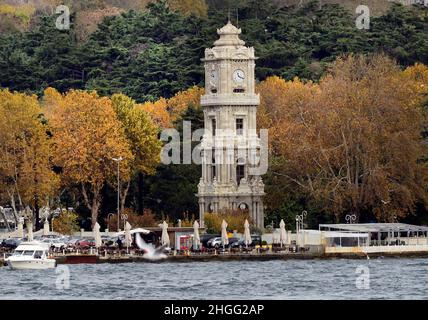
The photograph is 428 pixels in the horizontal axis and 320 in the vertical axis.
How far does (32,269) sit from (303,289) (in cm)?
2132

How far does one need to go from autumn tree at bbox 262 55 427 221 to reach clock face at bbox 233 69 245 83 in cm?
449

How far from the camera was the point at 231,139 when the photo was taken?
4786 inches

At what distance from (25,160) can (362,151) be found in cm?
2041

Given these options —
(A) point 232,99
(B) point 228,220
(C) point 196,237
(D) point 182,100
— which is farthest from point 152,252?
(D) point 182,100

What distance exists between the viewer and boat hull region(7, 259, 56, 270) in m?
102

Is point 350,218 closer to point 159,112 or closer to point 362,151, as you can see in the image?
point 362,151

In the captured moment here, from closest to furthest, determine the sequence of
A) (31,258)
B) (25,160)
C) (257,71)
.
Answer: (31,258)
(25,160)
(257,71)

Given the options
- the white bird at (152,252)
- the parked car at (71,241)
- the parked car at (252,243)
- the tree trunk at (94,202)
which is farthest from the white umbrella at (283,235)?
the tree trunk at (94,202)

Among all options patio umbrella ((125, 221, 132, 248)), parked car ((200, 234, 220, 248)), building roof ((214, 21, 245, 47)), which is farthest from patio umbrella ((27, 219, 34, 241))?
building roof ((214, 21, 245, 47))

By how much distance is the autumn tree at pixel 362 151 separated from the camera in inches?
4717

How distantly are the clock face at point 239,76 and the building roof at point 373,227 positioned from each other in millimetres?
10674

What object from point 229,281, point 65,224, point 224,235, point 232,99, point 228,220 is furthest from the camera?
point 65,224

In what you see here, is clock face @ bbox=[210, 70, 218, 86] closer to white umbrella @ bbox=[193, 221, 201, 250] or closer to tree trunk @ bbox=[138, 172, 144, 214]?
tree trunk @ bbox=[138, 172, 144, 214]

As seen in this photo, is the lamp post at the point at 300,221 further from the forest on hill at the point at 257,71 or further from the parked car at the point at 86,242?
the parked car at the point at 86,242
